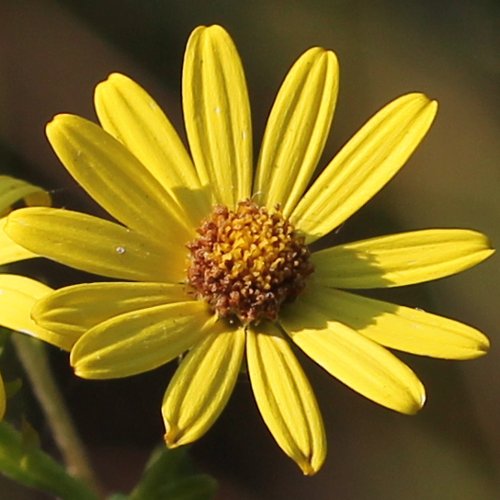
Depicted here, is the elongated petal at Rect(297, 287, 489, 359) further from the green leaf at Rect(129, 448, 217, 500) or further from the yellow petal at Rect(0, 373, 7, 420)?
the yellow petal at Rect(0, 373, 7, 420)

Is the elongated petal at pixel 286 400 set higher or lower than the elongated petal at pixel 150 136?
lower

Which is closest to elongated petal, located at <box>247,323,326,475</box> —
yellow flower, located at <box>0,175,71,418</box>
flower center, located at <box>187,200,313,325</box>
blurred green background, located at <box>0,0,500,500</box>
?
flower center, located at <box>187,200,313,325</box>

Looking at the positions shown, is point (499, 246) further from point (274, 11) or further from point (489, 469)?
point (274, 11)

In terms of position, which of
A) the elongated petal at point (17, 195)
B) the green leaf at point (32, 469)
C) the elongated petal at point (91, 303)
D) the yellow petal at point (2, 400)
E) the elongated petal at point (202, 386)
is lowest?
the green leaf at point (32, 469)

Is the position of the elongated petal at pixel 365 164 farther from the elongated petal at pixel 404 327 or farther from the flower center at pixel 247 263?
the elongated petal at pixel 404 327

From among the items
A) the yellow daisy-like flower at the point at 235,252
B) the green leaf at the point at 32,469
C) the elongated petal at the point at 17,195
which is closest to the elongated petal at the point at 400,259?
the yellow daisy-like flower at the point at 235,252

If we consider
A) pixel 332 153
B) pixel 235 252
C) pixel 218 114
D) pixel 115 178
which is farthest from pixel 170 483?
pixel 332 153
